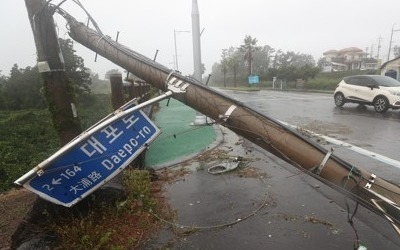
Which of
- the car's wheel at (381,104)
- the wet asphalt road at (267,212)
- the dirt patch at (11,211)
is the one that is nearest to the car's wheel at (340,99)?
the car's wheel at (381,104)

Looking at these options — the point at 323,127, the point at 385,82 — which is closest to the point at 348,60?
the point at 385,82

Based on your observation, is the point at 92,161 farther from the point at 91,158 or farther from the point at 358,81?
the point at 358,81

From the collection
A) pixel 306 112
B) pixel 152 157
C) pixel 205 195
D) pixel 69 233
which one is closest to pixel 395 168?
pixel 205 195

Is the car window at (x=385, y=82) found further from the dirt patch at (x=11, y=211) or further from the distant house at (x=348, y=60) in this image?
the distant house at (x=348, y=60)

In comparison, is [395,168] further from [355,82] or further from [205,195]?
[355,82]

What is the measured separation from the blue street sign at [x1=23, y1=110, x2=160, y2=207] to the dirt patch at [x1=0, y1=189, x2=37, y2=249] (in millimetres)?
1207

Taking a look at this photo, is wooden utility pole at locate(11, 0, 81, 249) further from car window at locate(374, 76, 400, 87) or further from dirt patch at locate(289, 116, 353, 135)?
car window at locate(374, 76, 400, 87)

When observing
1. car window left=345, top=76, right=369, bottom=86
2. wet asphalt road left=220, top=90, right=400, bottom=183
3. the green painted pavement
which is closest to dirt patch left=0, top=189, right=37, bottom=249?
the green painted pavement

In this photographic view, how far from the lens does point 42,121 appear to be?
13.7 metres

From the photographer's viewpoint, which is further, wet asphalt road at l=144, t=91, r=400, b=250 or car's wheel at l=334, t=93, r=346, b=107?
car's wheel at l=334, t=93, r=346, b=107

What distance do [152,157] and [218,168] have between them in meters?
1.97

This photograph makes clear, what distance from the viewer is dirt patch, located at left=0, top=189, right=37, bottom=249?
394 cm

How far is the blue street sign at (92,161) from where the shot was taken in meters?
3.12

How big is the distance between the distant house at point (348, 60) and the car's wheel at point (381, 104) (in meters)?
54.7
